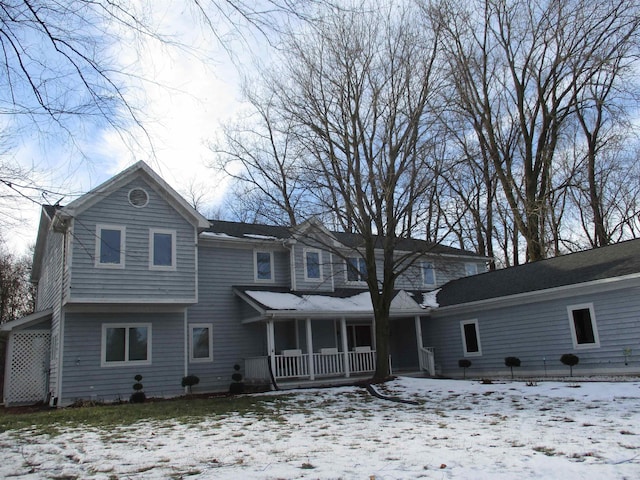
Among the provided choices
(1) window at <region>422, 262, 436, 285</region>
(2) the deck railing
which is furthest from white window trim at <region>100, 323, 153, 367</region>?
(1) window at <region>422, 262, 436, 285</region>

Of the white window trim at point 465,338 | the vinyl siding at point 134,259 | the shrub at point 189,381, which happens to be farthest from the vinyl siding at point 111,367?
the white window trim at point 465,338

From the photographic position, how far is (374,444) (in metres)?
6.65

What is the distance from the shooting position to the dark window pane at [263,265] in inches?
770

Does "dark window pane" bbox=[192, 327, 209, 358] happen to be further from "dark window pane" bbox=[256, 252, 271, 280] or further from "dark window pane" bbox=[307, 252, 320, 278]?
"dark window pane" bbox=[307, 252, 320, 278]

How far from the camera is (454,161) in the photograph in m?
15.7

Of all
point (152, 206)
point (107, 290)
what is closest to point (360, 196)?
point (152, 206)

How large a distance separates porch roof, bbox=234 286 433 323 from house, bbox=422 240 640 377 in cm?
135

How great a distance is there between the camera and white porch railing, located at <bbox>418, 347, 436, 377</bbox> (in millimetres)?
19297

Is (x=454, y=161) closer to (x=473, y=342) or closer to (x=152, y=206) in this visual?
(x=473, y=342)

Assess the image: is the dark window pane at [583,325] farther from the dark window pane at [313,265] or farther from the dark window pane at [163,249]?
the dark window pane at [163,249]

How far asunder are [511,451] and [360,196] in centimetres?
1081

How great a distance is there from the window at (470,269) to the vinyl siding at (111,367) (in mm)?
14793

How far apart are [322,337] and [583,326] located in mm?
9187

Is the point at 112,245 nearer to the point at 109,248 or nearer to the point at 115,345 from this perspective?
the point at 109,248
